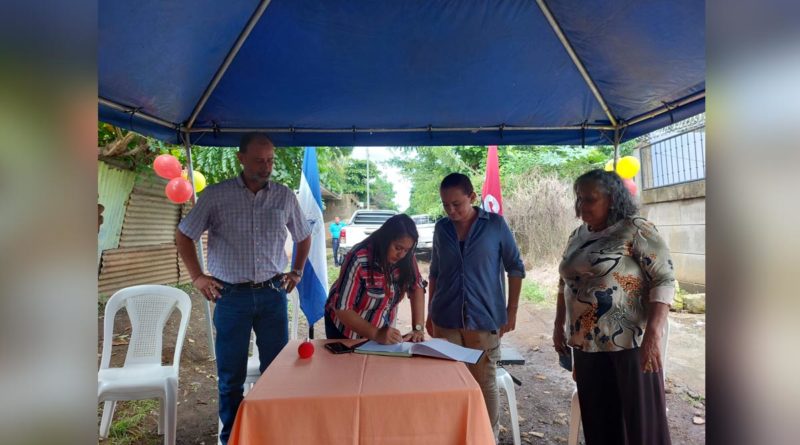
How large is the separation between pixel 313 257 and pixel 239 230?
1801 mm

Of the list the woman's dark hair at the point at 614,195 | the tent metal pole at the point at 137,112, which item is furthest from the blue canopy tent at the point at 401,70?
the woman's dark hair at the point at 614,195

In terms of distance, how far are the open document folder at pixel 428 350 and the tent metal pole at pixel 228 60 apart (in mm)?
1931

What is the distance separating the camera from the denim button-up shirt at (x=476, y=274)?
252 centimetres

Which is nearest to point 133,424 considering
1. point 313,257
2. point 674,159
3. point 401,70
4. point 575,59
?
point 313,257

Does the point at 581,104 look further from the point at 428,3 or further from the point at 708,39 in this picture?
the point at 708,39

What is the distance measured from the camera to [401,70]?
8.98 ft

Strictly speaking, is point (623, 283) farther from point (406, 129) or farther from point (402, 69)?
point (406, 129)

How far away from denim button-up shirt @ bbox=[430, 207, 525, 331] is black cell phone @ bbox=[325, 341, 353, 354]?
0.83 meters

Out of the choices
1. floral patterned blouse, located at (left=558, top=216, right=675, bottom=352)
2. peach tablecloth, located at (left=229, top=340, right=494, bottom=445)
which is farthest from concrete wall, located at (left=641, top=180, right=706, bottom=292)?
peach tablecloth, located at (left=229, top=340, right=494, bottom=445)

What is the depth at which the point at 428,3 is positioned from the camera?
223 centimetres

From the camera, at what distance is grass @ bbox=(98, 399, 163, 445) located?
9.50 feet

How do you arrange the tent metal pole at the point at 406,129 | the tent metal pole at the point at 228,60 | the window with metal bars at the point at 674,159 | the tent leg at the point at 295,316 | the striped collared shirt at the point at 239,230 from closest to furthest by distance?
the tent metal pole at the point at 228,60, the striped collared shirt at the point at 239,230, the tent metal pole at the point at 406,129, the tent leg at the point at 295,316, the window with metal bars at the point at 674,159

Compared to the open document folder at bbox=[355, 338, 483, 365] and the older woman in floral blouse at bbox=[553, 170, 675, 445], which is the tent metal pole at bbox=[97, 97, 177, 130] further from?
the older woman in floral blouse at bbox=[553, 170, 675, 445]

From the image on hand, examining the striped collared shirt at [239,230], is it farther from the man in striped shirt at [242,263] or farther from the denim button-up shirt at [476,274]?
the denim button-up shirt at [476,274]
